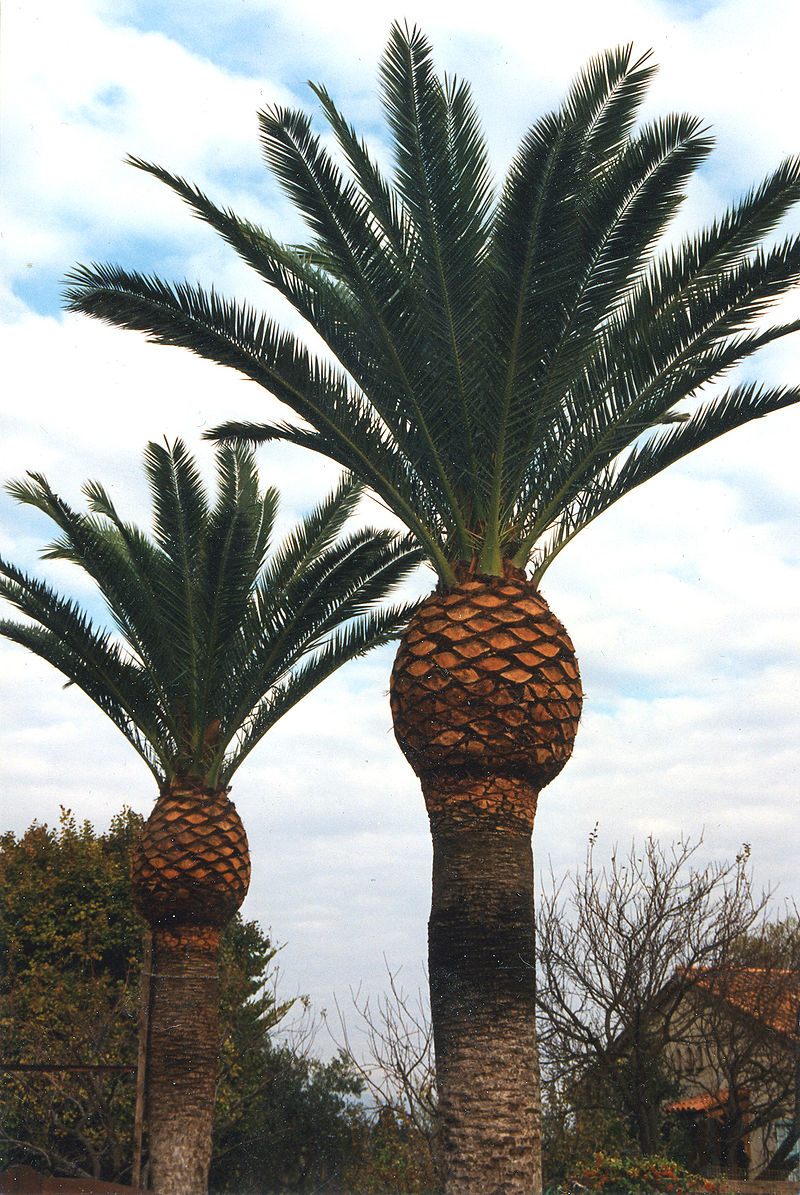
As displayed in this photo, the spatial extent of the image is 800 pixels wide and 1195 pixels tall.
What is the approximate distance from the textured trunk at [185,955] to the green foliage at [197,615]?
1.97 ft

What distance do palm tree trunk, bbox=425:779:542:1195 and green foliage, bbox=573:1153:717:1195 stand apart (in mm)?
8882

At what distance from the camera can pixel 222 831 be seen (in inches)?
464

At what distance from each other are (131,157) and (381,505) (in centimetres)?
290

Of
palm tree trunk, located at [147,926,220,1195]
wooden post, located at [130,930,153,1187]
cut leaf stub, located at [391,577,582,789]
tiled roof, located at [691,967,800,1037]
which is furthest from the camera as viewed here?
tiled roof, located at [691,967,800,1037]

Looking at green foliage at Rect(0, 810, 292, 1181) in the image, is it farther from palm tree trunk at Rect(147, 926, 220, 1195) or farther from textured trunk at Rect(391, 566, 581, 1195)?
textured trunk at Rect(391, 566, 581, 1195)

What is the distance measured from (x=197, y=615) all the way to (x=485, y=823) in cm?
518

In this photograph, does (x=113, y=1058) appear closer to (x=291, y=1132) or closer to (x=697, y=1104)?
Answer: (x=291, y=1132)

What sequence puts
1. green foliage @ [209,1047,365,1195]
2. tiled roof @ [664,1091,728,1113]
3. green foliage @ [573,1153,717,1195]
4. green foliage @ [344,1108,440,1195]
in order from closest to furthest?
green foliage @ [573,1153,717,1195] < green foliage @ [344,1108,440,1195] < tiled roof @ [664,1091,728,1113] < green foliage @ [209,1047,365,1195]

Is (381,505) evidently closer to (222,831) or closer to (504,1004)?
(504,1004)

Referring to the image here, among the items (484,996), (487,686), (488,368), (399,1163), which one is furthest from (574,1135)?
(488,368)

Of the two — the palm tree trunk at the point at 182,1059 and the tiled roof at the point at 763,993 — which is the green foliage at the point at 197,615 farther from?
the tiled roof at the point at 763,993

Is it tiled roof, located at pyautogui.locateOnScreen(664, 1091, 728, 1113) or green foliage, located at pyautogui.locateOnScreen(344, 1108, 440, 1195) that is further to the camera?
tiled roof, located at pyautogui.locateOnScreen(664, 1091, 728, 1113)

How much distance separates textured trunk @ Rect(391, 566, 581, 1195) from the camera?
6781mm

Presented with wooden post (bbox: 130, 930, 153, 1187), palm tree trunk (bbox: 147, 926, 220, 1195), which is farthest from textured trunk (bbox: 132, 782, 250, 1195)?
wooden post (bbox: 130, 930, 153, 1187)
